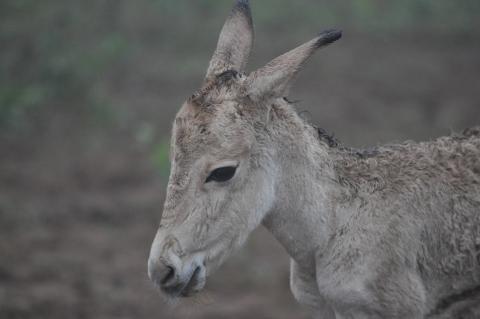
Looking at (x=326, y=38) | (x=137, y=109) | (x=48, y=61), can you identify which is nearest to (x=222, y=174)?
(x=326, y=38)

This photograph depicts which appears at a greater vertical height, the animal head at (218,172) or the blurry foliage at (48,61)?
the blurry foliage at (48,61)

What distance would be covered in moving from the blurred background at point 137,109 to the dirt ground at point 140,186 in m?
0.02

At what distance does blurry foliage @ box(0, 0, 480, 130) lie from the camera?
1009cm

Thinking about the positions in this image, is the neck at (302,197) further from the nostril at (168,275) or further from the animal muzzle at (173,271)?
the nostril at (168,275)

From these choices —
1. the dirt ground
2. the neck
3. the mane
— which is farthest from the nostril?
the mane

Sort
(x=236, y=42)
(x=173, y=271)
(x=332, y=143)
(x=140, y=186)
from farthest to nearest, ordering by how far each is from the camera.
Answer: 1. (x=140, y=186)
2. (x=236, y=42)
3. (x=332, y=143)
4. (x=173, y=271)

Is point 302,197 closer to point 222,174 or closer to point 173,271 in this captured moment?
point 222,174

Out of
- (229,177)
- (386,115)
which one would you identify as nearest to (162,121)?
(386,115)

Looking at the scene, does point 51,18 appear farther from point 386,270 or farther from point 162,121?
point 386,270

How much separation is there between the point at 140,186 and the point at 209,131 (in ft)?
18.9

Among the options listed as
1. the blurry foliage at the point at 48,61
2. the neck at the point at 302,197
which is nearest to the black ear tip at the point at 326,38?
the neck at the point at 302,197

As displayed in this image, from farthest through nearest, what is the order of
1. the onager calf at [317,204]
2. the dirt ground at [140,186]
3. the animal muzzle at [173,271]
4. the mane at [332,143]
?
1. the dirt ground at [140,186]
2. the mane at [332,143]
3. the onager calf at [317,204]
4. the animal muzzle at [173,271]

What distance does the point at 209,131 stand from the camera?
12.0 ft

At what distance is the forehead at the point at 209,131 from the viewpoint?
3.63 metres
